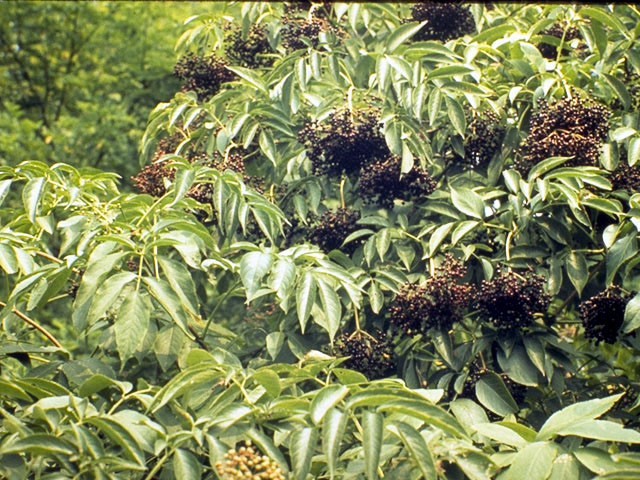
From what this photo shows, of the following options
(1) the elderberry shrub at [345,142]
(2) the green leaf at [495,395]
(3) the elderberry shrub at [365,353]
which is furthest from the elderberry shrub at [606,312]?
(1) the elderberry shrub at [345,142]

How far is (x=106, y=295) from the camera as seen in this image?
1.73m

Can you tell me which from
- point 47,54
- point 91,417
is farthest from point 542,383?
point 47,54

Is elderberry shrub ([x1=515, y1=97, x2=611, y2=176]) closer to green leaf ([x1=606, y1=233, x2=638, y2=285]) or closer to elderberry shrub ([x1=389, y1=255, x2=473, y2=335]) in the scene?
green leaf ([x1=606, y1=233, x2=638, y2=285])

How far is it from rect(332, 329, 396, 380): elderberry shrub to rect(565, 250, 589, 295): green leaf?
53 centimetres

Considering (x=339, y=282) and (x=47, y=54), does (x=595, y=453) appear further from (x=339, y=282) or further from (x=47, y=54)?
(x=47, y=54)

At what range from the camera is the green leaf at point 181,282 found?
180cm

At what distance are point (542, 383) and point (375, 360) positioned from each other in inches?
18.5

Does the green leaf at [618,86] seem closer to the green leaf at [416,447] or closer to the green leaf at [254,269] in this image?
the green leaf at [254,269]

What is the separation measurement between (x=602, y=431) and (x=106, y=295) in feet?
3.35

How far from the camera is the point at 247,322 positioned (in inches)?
112

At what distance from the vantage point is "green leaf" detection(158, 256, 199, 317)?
1805 mm

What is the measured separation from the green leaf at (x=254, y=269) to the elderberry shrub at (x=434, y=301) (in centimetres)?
41

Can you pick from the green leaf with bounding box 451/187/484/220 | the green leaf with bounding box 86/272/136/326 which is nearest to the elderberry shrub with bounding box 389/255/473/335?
the green leaf with bounding box 451/187/484/220

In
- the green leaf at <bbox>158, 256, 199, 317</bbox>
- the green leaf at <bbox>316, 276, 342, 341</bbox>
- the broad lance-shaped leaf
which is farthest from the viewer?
the green leaf at <bbox>316, 276, 342, 341</bbox>
